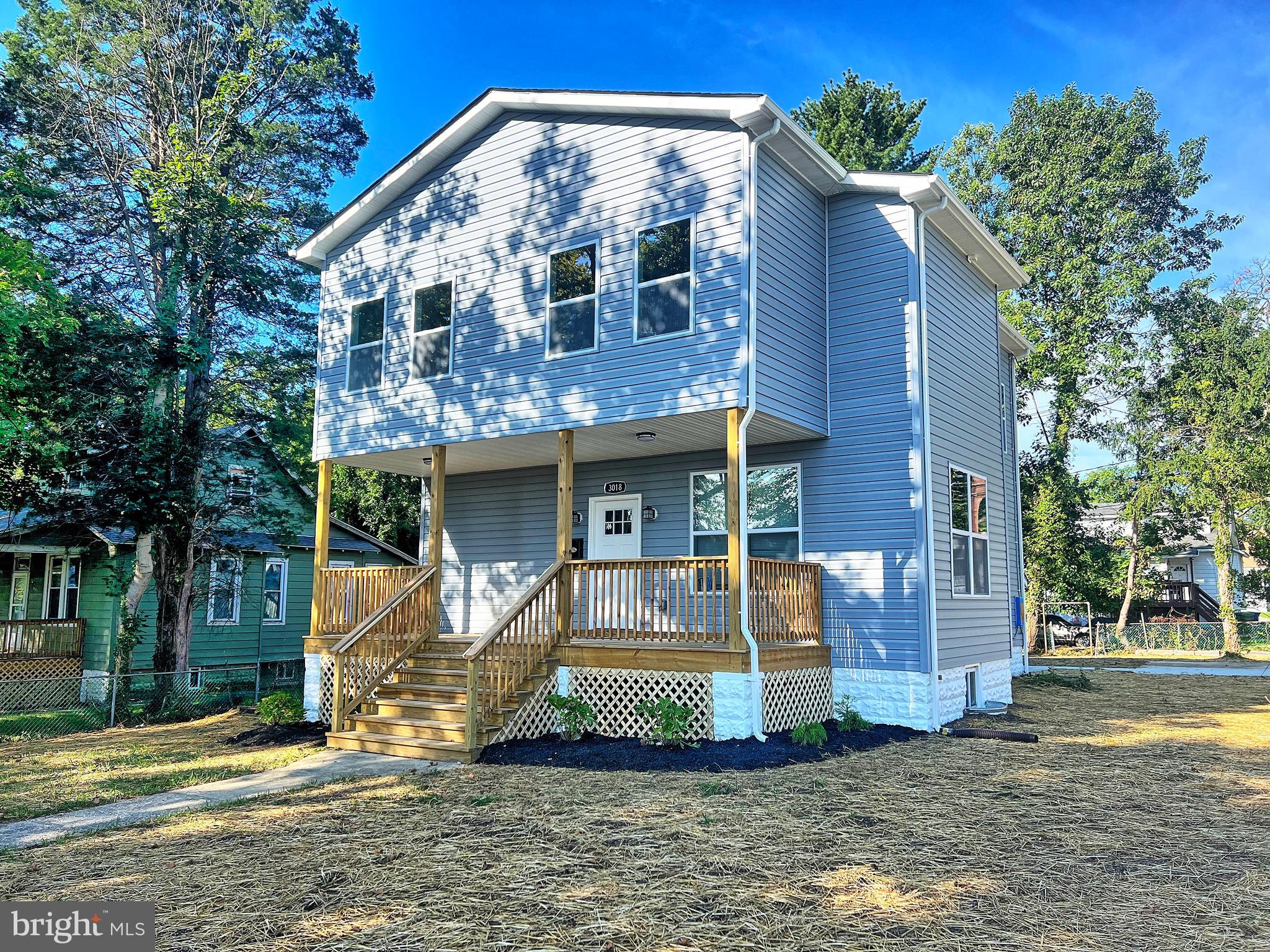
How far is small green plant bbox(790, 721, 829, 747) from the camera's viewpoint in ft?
30.9

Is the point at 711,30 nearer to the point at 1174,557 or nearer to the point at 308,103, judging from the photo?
the point at 308,103

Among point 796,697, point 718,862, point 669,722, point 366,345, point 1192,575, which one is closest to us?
point 718,862

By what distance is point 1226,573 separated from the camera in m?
26.7

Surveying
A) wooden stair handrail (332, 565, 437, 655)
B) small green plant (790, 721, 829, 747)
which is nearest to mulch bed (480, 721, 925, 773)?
small green plant (790, 721, 829, 747)

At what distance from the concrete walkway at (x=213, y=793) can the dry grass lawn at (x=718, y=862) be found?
420mm

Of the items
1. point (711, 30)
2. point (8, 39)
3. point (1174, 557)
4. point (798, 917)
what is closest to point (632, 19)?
point (711, 30)

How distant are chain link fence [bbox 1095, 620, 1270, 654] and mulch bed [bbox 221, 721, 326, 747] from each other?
2363cm

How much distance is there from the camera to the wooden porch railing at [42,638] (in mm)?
17078

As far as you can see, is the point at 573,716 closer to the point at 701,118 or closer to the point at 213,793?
the point at 213,793

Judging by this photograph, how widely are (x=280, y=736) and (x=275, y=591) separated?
11.0 meters

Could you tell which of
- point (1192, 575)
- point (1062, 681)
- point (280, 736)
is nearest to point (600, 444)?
point (280, 736)

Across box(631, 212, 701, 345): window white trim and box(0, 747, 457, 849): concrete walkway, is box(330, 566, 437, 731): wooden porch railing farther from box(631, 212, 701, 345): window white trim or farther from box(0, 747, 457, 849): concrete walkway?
box(631, 212, 701, 345): window white trim

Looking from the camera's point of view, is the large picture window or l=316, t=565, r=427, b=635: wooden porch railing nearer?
the large picture window

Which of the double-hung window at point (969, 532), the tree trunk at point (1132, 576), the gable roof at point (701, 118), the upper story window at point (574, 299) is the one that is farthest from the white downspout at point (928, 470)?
the tree trunk at point (1132, 576)
